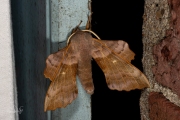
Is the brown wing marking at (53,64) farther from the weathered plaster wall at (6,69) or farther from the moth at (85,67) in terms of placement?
the weathered plaster wall at (6,69)

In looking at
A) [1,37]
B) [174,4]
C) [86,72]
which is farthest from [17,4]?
[174,4]

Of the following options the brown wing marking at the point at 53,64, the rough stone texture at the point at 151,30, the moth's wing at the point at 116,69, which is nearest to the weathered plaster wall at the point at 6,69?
the brown wing marking at the point at 53,64

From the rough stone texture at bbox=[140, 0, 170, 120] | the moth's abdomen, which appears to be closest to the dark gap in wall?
the rough stone texture at bbox=[140, 0, 170, 120]

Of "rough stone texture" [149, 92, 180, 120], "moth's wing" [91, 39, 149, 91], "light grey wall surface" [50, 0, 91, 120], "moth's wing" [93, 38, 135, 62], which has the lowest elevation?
"rough stone texture" [149, 92, 180, 120]

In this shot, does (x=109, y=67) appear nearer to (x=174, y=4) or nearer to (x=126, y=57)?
(x=126, y=57)

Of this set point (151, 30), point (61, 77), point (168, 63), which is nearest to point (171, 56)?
point (168, 63)

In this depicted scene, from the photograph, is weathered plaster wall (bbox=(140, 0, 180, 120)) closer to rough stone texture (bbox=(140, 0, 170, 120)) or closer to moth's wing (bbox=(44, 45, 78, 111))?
rough stone texture (bbox=(140, 0, 170, 120))

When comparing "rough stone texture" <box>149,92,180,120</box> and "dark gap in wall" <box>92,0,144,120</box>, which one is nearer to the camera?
"rough stone texture" <box>149,92,180,120</box>

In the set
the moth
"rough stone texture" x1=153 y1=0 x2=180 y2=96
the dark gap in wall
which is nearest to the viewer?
"rough stone texture" x1=153 y1=0 x2=180 y2=96
